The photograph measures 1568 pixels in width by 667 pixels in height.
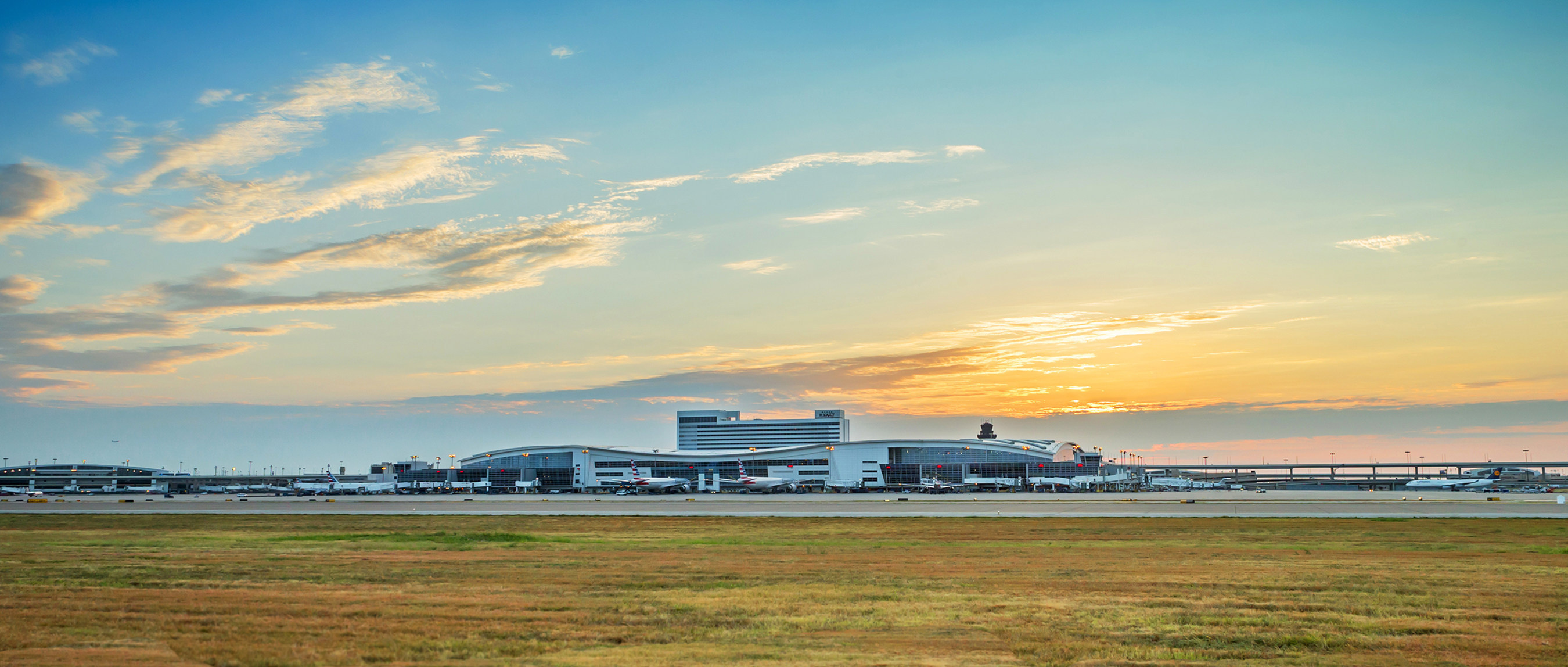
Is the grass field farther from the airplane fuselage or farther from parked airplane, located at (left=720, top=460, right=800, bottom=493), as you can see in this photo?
the airplane fuselage

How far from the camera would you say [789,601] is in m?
19.1

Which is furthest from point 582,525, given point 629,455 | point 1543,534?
point 629,455

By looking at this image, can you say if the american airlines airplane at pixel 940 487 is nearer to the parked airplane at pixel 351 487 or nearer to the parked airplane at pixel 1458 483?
the parked airplane at pixel 1458 483

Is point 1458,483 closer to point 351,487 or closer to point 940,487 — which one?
point 940,487

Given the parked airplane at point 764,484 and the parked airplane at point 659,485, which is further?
the parked airplane at point 764,484

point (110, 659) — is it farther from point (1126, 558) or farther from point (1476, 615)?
point (1126, 558)

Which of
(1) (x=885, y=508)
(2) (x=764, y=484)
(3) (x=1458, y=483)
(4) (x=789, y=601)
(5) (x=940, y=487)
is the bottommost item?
(3) (x=1458, y=483)

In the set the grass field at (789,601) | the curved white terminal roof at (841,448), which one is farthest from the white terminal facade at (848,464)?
the grass field at (789,601)

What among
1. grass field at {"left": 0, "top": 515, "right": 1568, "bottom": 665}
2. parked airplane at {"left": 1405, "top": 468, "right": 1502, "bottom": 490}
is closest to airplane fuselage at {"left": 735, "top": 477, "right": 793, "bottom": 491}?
grass field at {"left": 0, "top": 515, "right": 1568, "bottom": 665}

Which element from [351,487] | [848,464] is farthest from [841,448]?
[351,487]

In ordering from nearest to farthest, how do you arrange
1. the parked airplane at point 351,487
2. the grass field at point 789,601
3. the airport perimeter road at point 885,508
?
the grass field at point 789,601 < the airport perimeter road at point 885,508 < the parked airplane at point 351,487

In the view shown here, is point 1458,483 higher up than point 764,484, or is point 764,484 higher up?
point 764,484

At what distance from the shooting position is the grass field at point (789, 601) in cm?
1404

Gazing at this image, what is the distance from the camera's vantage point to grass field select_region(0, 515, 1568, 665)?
46.1ft
